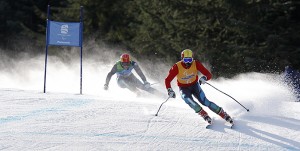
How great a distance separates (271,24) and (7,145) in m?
14.5

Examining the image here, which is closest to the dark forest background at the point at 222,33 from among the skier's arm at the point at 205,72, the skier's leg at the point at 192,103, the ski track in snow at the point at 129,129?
the ski track in snow at the point at 129,129

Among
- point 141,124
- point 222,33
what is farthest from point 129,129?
point 222,33

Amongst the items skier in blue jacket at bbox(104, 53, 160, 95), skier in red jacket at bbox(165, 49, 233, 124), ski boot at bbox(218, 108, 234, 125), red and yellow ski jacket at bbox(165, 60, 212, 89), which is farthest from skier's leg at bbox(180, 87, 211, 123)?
skier in blue jacket at bbox(104, 53, 160, 95)

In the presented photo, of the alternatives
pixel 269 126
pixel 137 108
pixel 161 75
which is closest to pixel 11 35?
pixel 161 75

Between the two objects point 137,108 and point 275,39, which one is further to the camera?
point 275,39

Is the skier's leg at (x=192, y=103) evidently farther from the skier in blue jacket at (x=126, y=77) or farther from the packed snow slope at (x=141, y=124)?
the skier in blue jacket at (x=126, y=77)

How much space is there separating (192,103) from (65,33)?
5089 mm

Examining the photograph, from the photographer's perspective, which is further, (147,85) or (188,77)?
(147,85)

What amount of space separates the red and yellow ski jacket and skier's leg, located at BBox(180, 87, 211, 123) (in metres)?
0.12

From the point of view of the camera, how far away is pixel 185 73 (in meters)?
8.89

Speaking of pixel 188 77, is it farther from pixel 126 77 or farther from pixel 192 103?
pixel 126 77

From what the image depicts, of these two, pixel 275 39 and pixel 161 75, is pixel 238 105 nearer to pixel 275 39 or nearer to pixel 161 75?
pixel 275 39

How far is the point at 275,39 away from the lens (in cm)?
1811

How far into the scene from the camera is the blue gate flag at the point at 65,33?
1232 centimetres
